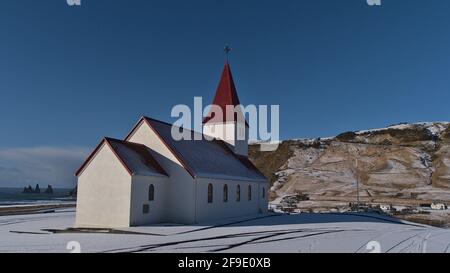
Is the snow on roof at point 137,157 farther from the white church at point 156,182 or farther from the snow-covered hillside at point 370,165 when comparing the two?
the snow-covered hillside at point 370,165

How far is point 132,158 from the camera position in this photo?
1054 inches

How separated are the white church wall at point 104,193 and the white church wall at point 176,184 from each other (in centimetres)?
433

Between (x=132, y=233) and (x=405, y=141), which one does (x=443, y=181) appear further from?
(x=132, y=233)

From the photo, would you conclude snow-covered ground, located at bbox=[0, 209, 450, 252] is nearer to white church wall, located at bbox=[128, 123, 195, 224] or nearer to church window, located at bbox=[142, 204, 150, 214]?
church window, located at bbox=[142, 204, 150, 214]

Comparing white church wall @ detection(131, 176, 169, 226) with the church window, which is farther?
the church window

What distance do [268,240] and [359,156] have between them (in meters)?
98.6

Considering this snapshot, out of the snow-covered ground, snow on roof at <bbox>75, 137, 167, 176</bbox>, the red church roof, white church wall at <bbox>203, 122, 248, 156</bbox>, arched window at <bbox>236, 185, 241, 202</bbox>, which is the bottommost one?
the snow-covered ground

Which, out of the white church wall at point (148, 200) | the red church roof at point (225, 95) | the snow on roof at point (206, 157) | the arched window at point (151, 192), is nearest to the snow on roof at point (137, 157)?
the white church wall at point (148, 200)

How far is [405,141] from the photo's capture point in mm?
123938

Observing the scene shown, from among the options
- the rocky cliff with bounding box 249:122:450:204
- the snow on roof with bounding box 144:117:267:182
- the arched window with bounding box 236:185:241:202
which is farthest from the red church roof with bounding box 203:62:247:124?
the rocky cliff with bounding box 249:122:450:204

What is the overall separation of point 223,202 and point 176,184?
4.93 metres

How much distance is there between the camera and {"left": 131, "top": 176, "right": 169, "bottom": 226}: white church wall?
999 inches

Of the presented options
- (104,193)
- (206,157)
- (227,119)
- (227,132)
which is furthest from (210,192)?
(227,119)
